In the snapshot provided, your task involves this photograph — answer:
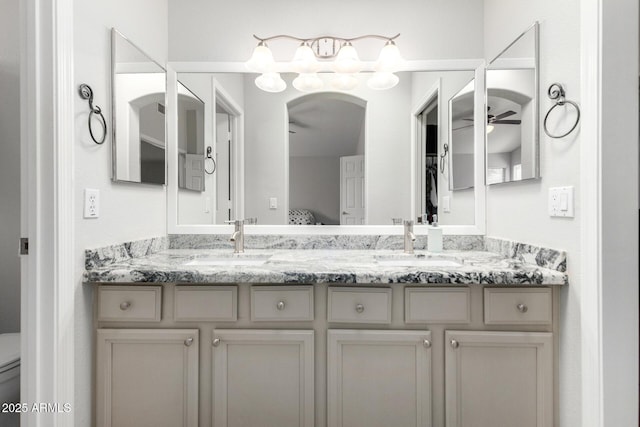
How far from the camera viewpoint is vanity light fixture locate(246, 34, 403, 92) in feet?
6.15

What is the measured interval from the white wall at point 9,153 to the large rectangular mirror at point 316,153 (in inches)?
31.1

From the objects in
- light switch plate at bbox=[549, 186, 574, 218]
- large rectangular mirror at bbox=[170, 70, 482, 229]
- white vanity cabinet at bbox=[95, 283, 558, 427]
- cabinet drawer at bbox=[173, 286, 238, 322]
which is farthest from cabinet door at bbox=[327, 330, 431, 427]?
large rectangular mirror at bbox=[170, 70, 482, 229]

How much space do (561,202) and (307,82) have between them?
4.52ft

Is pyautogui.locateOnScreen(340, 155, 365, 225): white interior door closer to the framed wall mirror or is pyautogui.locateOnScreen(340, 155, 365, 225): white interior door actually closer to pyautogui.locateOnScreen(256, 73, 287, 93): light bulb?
pyautogui.locateOnScreen(256, 73, 287, 93): light bulb

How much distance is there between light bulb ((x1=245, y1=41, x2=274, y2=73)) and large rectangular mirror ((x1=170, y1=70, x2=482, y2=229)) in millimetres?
111

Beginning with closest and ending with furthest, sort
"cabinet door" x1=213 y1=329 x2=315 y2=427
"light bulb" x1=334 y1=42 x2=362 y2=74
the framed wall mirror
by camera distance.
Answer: "cabinet door" x1=213 y1=329 x2=315 y2=427, the framed wall mirror, "light bulb" x1=334 y1=42 x2=362 y2=74

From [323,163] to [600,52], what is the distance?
1.26 m

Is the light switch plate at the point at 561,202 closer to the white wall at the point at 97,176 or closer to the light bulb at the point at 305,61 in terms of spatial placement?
the light bulb at the point at 305,61

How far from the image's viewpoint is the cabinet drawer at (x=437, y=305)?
1293 mm

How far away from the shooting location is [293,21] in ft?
6.42

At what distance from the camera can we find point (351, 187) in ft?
6.38

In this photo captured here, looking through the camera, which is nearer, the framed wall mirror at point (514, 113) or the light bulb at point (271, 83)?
the framed wall mirror at point (514, 113)

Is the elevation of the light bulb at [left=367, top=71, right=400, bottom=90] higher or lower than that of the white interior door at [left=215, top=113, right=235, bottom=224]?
higher

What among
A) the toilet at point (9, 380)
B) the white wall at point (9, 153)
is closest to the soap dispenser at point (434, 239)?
the toilet at point (9, 380)
